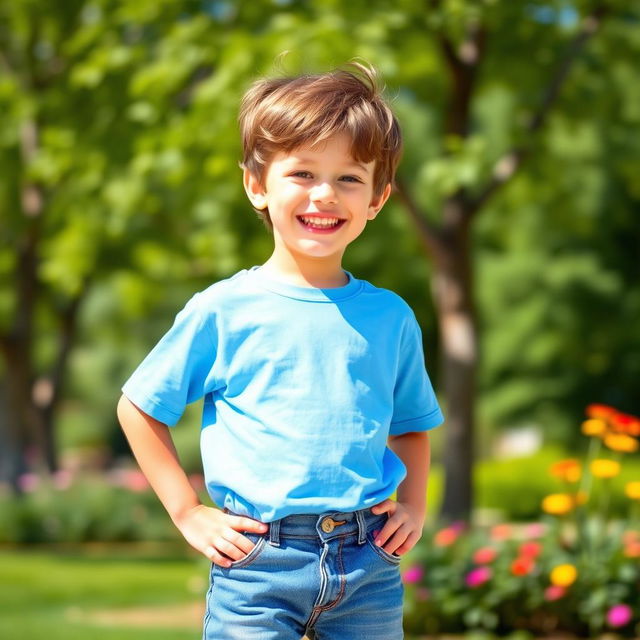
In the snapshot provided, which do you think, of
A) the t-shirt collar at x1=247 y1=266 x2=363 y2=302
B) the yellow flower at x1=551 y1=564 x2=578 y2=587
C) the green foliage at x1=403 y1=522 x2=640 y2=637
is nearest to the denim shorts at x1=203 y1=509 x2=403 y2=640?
the t-shirt collar at x1=247 y1=266 x2=363 y2=302

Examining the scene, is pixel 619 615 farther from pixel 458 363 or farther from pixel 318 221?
pixel 318 221

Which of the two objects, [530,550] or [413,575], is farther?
[413,575]

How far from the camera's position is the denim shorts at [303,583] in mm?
2465

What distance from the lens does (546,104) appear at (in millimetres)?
9766

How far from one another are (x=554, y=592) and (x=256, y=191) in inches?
187

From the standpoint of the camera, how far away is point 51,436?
17.5 meters

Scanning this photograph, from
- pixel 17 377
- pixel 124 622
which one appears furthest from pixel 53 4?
pixel 124 622

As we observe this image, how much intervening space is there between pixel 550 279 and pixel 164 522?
8.27 metres

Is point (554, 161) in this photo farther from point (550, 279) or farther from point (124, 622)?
point (550, 279)

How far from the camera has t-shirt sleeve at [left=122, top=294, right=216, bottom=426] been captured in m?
2.55

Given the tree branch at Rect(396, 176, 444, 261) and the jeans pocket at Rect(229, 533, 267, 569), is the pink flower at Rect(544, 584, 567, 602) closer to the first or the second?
the tree branch at Rect(396, 176, 444, 261)

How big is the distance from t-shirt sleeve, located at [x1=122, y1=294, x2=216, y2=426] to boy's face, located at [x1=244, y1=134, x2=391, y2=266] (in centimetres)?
A: 26

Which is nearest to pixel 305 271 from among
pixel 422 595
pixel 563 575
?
pixel 563 575

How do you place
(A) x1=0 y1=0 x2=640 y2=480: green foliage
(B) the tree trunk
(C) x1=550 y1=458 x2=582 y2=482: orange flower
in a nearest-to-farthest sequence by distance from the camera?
(C) x1=550 y1=458 x2=582 y2=482: orange flower
(A) x1=0 y1=0 x2=640 y2=480: green foliage
(B) the tree trunk
